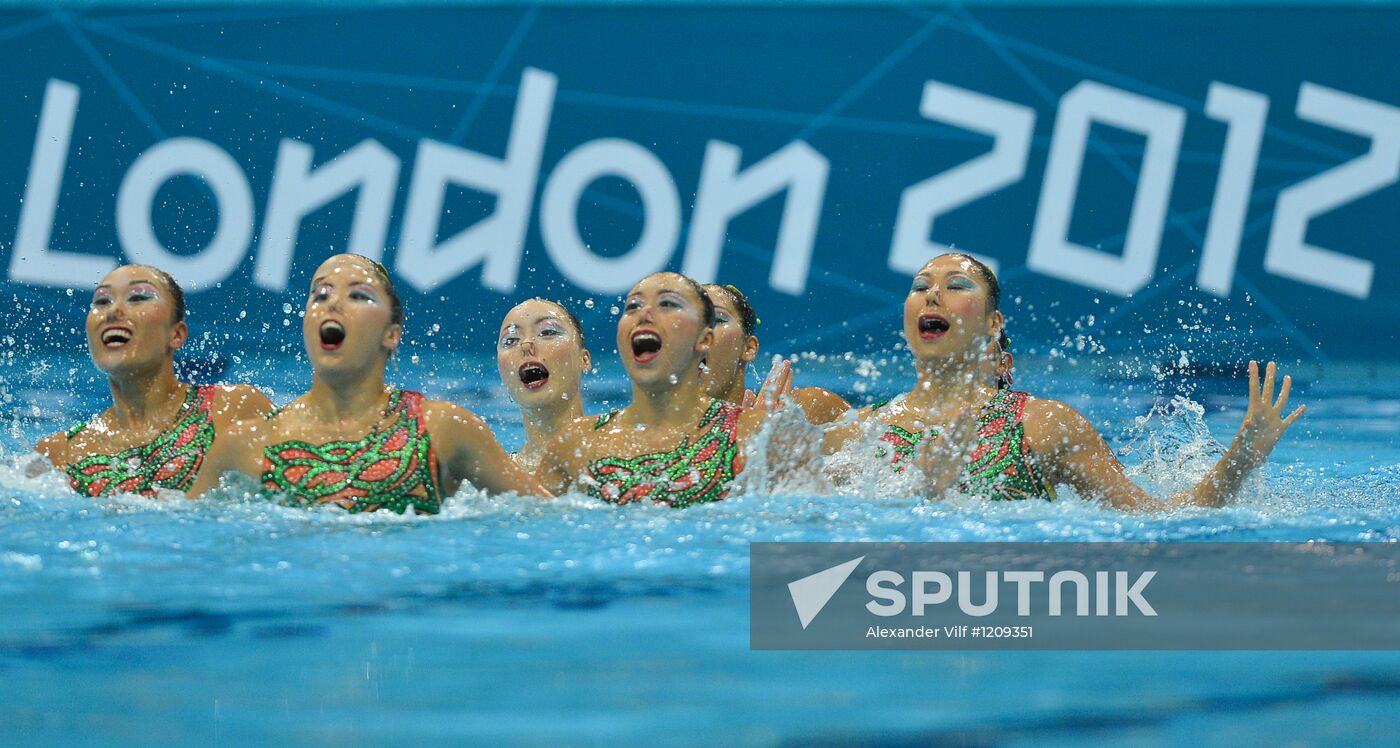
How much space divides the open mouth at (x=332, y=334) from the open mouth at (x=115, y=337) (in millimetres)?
735

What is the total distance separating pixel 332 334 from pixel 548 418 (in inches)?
47.9

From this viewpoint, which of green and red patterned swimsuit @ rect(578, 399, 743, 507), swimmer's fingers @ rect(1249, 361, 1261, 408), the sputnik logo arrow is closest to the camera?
the sputnik logo arrow

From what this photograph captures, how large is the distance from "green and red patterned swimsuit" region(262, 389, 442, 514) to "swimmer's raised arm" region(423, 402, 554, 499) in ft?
0.09

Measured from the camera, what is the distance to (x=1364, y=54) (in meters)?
8.96

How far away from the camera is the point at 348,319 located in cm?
403

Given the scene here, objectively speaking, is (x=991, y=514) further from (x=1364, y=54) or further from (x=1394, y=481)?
(x=1364, y=54)

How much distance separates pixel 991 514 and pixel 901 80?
521 cm

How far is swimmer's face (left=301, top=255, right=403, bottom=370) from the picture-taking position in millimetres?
4027

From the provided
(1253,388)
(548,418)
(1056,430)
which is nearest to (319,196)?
(548,418)

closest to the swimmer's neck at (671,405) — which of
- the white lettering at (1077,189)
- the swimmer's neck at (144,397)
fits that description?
the swimmer's neck at (144,397)

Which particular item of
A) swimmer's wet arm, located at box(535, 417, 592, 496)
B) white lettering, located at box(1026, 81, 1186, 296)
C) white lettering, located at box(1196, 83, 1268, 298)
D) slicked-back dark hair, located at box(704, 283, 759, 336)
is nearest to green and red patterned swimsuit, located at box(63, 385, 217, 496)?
swimmer's wet arm, located at box(535, 417, 592, 496)

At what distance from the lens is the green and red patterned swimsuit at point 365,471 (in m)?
4.07

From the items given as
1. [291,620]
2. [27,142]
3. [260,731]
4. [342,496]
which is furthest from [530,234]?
[260,731]

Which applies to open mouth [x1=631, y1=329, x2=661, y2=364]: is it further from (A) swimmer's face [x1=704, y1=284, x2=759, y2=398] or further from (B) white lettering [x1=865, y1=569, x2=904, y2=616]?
(B) white lettering [x1=865, y1=569, x2=904, y2=616]
